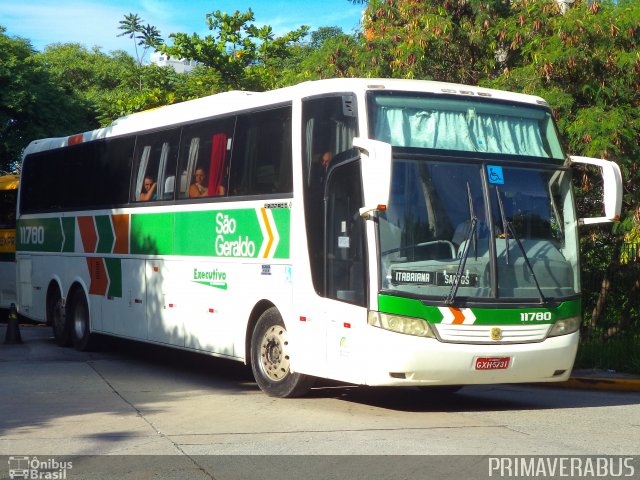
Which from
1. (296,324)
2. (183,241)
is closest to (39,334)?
(183,241)

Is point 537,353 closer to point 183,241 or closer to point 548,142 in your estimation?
point 548,142

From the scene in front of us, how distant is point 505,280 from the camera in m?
10.7

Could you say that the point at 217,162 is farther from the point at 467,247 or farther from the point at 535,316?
the point at 535,316

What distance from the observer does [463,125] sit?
11.2 m

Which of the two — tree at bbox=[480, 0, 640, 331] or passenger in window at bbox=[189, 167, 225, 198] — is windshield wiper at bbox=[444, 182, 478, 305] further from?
tree at bbox=[480, 0, 640, 331]

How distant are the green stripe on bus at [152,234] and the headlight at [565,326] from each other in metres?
5.89

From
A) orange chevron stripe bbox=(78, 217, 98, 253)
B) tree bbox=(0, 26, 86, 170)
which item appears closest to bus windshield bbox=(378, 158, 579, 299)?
orange chevron stripe bbox=(78, 217, 98, 253)

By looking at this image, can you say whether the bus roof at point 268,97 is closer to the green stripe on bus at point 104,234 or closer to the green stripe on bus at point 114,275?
the green stripe on bus at point 104,234

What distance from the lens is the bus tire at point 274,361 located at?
11.9m

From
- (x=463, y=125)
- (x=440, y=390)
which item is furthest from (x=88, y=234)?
(x=463, y=125)

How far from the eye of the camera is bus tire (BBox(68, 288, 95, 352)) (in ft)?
57.6

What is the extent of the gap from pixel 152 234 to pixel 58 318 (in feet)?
13.9

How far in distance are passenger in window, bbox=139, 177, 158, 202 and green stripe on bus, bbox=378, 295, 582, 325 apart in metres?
5.87

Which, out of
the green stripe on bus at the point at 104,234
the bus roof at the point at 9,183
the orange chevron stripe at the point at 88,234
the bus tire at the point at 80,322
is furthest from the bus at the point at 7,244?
the green stripe on bus at the point at 104,234
